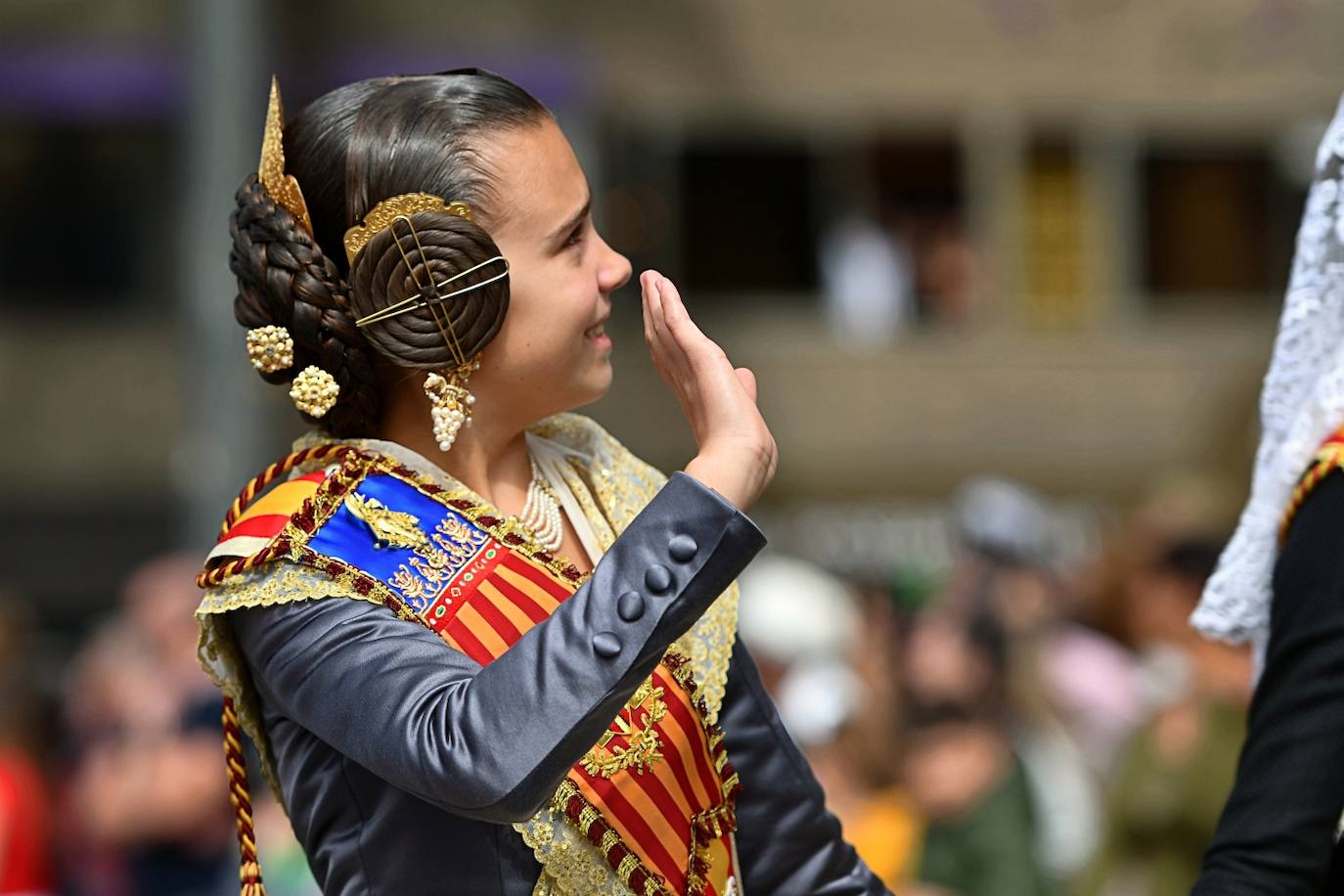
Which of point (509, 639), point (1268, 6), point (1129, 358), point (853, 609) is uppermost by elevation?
point (509, 639)

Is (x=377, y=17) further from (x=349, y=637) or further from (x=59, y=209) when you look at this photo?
(x=349, y=637)

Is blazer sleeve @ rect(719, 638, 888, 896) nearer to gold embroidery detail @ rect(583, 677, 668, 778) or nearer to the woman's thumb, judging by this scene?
gold embroidery detail @ rect(583, 677, 668, 778)

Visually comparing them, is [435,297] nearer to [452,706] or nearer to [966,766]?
[452,706]

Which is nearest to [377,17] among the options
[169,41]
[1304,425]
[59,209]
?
[169,41]

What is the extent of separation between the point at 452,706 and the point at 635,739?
0.93ft

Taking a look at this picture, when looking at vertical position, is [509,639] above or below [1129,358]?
above

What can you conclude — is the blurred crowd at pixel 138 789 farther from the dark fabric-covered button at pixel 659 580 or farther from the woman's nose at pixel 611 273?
the dark fabric-covered button at pixel 659 580

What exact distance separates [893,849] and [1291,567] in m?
2.52

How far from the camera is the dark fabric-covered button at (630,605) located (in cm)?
174

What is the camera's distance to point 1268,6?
45.5ft

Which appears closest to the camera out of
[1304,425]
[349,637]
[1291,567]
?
[349,637]

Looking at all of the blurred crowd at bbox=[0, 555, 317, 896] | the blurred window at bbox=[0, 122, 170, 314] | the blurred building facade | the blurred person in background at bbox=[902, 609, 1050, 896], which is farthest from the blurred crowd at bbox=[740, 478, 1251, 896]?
the blurred window at bbox=[0, 122, 170, 314]

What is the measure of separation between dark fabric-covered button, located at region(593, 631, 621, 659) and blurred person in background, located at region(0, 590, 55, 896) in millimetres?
4063

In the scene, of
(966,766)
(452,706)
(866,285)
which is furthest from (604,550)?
(866,285)
